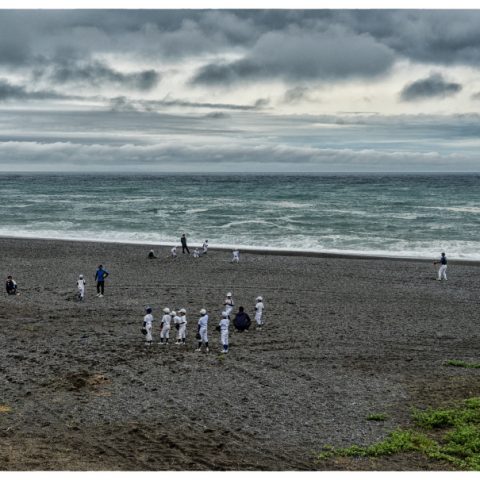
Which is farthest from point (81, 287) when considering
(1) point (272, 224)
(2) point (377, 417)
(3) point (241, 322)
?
(1) point (272, 224)

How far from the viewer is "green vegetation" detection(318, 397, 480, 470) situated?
11.5 metres

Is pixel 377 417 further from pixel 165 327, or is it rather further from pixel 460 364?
pixel 165 327

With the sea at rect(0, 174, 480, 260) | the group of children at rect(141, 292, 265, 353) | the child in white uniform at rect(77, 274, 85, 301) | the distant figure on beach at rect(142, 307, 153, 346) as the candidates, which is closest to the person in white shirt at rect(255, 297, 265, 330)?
the group of children at rect(141, 292, 265, 353)

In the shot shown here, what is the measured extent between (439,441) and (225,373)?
6.03 meters

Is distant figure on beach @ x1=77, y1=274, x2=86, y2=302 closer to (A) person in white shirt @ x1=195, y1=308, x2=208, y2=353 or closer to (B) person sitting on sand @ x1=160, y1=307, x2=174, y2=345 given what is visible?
(B) person sitting on sand @ x1=160, y1=307, x2=174, y2=345

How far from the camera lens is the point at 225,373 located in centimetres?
1617

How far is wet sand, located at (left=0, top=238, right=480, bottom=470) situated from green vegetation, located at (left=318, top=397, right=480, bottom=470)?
0.34m

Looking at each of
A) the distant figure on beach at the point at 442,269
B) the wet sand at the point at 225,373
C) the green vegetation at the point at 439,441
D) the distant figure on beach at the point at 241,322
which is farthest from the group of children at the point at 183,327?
the distant figure on beach at the point at 442,269

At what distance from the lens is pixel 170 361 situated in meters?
17.1

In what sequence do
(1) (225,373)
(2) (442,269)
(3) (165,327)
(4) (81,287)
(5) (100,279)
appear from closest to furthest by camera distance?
(1) (225,373) → (3) (165,327) → (4) (81,287) → (5) (100,279) → (2) (442,269)

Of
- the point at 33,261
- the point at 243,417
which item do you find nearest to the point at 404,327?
the point at 243,417

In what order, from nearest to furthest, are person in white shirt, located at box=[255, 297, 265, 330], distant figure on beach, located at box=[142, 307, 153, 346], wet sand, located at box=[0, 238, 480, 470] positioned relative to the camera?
wet sand, located at box=[0, 238, 480, 470], distant figure on beach, located at box=[142, 307, 153, 346], person in white shirt, located at box=[255, 297, 265, 330]

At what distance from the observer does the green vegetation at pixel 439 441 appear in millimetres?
11453

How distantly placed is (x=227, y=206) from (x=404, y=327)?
202 feet
